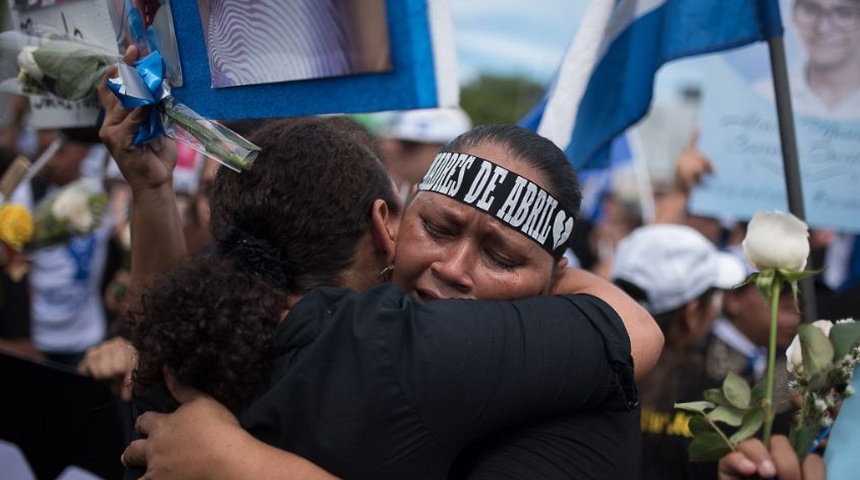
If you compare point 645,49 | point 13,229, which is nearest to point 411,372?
point 645,49

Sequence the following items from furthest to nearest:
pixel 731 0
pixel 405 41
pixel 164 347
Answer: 1. pixel 731 0
2. pixel 164 347
3. pixel 405 41

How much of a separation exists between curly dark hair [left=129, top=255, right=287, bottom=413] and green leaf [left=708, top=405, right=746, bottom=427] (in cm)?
81

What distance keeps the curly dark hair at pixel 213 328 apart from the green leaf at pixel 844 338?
1.02 meters

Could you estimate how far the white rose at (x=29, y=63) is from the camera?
2.38m

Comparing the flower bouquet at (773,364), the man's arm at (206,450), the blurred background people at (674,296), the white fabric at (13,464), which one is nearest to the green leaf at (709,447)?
the flower bouquet at (773,364)

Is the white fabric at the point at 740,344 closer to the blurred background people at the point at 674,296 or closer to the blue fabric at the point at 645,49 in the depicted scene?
the blurred background people at the point at 674,296

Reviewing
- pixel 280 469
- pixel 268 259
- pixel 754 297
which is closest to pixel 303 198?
pixel 268 259

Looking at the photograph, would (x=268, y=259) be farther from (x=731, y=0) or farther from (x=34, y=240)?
(x=34, y=240)

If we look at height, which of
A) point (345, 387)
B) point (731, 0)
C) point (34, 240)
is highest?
point (731, 0)

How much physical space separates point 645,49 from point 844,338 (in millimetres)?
1747

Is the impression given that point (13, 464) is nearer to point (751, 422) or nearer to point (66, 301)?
point (751, 422)

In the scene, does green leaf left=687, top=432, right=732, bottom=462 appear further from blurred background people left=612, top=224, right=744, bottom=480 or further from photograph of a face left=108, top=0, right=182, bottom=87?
blurred background people left=612, top=224, right=744, bottom=480

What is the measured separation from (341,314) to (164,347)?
0.34 metres

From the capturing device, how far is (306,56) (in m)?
1.76
